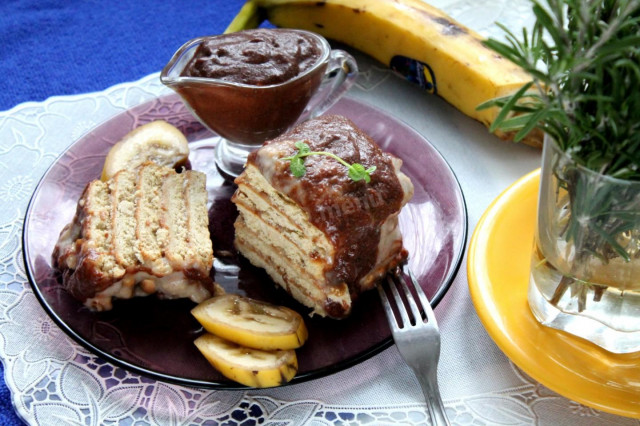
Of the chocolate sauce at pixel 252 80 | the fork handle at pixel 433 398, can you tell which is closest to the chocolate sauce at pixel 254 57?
the chocolate sauce at pixel 252 80

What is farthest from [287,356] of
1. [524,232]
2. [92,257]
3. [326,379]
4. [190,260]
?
[524,232]

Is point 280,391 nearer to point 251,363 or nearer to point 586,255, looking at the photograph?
point 251,363

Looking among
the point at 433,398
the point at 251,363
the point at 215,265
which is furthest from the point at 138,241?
the point at 433,398

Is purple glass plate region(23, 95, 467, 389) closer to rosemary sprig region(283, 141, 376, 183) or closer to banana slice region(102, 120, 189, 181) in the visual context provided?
banana slice region(102, 120, 189, 181)

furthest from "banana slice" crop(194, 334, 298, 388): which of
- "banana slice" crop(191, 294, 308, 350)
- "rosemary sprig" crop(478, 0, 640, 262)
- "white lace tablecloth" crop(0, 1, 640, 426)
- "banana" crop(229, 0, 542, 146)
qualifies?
"banana" crop(229, 0, 542, 146)

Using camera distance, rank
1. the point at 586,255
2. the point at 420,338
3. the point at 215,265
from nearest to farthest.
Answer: the point at 586,255 < the point at 420,338 < the point at 215,265
